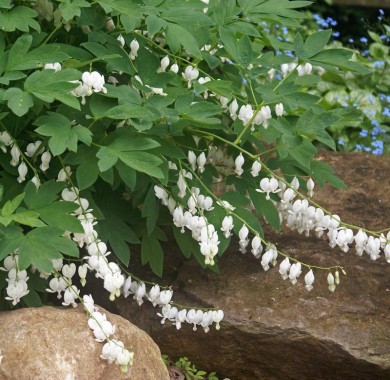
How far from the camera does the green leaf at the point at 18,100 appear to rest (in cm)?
285

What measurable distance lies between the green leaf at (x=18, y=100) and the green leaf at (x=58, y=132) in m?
0.12

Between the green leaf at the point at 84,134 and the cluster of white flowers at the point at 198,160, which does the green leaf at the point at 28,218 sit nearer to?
the green leaf at the point at 84,134

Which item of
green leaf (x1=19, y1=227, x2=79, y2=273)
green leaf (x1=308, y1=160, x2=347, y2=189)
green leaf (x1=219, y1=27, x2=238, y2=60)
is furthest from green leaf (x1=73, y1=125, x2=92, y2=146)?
green leaf (x1=308, y1=160, x2=347, y2=189)

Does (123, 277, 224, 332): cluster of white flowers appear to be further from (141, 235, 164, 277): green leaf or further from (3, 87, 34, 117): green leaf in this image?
(3, 87, 34, 117): green leaf

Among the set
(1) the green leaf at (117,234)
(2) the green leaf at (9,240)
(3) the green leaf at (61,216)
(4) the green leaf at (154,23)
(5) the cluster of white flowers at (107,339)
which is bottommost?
(1) the green leaf at (117,234)

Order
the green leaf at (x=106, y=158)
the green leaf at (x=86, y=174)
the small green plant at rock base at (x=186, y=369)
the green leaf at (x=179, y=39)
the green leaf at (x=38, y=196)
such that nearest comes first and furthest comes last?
the green leaf at (x=106, y=158) < the green leaf at (x=38, y=196) < the green leaf at (x=86, y=174) < the green leaf at (x=179, y=39) < the small green plant at rock base at (x=186, y=369)

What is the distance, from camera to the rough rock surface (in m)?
2.80

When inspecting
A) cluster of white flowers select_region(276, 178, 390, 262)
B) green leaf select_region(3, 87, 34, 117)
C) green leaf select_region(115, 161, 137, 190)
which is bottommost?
cluster of white flowers select_region(276, 178, 390, 262)

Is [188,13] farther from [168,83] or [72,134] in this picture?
[72,134]

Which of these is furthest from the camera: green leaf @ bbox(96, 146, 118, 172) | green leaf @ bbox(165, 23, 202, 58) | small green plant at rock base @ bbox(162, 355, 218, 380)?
small green plant at rock base @ bbox(162, 355, 218, 380)

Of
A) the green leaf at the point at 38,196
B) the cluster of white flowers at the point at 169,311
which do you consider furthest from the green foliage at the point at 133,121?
the cluster of white flowers at the point at 169,311

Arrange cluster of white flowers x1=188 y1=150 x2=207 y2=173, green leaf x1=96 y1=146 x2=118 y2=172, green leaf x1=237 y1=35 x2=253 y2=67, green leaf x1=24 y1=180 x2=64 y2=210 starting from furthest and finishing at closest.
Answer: cluster of white flowers x1=188 y1=150 x2=207 y2=173 < green leaf x1=237 y1=35 x2=253 y2=67 < green leaf x1=24 y1=180 x2=64 y2=210 < green leaf x1=96 y1=146 x2=118 y2=172

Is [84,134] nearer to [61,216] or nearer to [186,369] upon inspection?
[61,216]

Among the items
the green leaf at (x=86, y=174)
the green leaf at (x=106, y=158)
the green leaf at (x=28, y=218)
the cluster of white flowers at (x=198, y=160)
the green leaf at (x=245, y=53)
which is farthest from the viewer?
the cluster of white flowers at (x=198, y=160)
